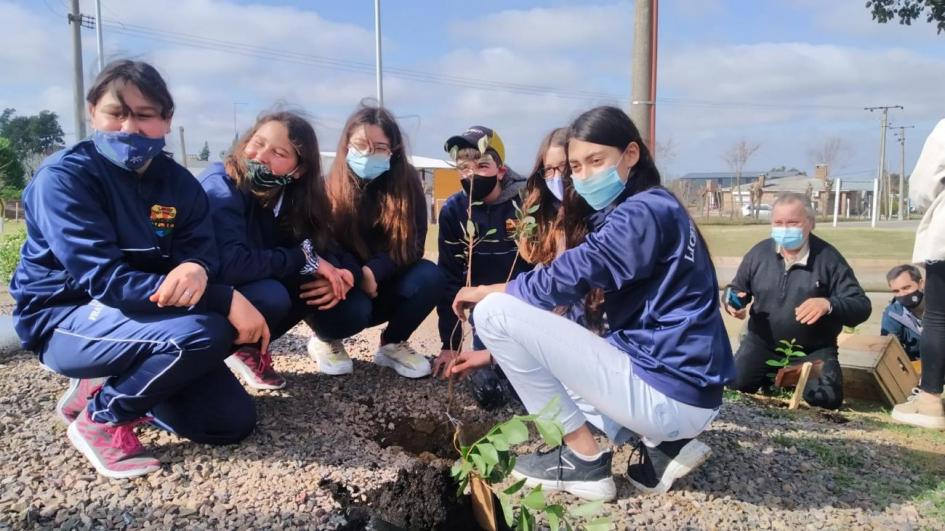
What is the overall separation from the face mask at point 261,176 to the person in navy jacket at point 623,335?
4.18 ft

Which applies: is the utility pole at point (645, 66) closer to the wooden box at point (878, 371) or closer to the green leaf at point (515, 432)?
the wooden box at point (878, 371)

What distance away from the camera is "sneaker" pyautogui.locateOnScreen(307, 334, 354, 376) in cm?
367

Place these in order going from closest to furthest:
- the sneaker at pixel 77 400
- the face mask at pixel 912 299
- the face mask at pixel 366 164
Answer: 1. the sneaker at pixel 77 400
2. the face mask at pixel 366 164
3. the face mask at pixel 912 299

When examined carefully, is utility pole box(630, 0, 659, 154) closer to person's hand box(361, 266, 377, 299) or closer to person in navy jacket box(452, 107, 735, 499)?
person's hand box(361, 266, 377, 299)

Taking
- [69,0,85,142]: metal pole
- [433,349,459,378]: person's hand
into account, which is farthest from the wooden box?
[69,0,85,142]: metal pole

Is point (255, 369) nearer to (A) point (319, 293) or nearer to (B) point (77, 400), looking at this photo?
(A) point (319, 293)

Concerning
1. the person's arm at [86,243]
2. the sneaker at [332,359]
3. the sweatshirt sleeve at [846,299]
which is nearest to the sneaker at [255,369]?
the sneaker at [332,359]

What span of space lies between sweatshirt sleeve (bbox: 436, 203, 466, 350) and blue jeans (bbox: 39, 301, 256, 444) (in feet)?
5.31

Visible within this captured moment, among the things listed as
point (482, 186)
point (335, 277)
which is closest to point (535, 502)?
point (335, 277)

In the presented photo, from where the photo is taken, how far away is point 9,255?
6086 millimetres

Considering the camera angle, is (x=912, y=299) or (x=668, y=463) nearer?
(x=668, y=463)

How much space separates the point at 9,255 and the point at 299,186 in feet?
14.3

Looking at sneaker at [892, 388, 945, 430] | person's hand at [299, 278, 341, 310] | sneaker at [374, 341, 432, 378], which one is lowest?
sneaker at [892, 388, 945, 430]

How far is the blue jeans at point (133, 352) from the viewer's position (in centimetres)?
230
